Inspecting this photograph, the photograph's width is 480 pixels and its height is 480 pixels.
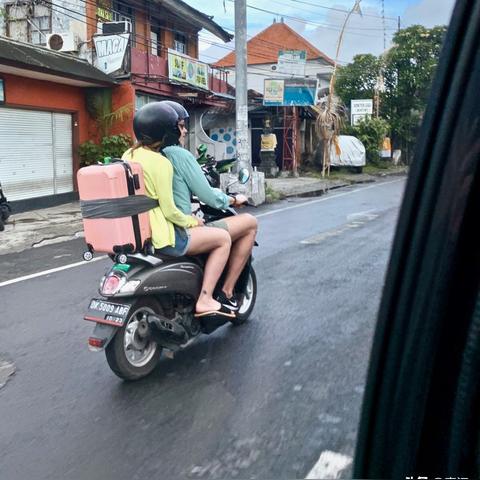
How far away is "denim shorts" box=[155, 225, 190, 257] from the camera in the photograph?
4.35 metres

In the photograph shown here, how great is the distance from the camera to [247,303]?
545 centimetres

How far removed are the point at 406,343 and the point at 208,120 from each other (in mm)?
24737

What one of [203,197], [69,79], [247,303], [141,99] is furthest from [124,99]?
[203,197]

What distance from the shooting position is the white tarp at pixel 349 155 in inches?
1139

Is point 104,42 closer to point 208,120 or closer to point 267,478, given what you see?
point 208,120

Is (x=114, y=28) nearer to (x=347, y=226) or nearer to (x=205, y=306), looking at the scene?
(x=347, y=226)

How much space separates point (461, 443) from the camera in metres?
1.07

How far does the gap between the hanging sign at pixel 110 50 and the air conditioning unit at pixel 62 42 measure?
66cm

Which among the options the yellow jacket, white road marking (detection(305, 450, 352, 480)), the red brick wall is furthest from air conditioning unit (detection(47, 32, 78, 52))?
white road marking (detection(305, 450, 352, 480))

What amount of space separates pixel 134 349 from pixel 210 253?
3.10 feet

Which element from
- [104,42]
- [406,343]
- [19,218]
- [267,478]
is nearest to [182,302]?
[267,478]

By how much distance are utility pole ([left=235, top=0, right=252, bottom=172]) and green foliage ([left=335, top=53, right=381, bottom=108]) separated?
20.6 metres

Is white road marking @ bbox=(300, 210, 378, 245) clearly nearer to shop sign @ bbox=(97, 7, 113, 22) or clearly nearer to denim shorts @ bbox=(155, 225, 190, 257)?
denim shorts @ bbox=(155, 225, 190, 257)

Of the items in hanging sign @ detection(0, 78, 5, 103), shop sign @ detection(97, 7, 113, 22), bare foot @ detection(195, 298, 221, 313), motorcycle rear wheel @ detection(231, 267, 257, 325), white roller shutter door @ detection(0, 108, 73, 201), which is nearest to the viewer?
bare foot @ detection(195, 298, 221, 313)
